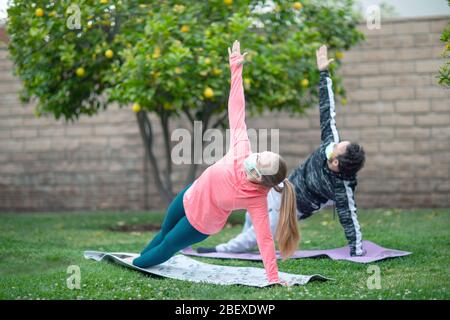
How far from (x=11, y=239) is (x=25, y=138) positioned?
3.92 metres

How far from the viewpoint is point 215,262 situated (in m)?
5.30

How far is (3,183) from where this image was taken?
33.0 ft

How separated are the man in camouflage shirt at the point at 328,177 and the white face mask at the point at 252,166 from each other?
1139 mm

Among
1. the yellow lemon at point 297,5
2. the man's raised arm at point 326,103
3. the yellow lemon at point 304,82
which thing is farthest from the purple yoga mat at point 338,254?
the yellow lemon at point 297,5

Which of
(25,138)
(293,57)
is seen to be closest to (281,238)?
(293,57)

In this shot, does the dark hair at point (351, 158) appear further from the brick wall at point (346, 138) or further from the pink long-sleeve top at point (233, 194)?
the brick wall at point (346, 138)

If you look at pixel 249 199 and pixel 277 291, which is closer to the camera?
pixel 277 291

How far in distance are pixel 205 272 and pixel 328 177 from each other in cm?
133

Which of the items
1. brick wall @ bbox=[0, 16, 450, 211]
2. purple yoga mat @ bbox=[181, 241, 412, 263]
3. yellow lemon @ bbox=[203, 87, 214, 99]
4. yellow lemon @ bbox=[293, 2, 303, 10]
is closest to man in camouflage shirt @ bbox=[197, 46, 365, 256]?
purple yoga mat @ bbox=[181, 241, 412, 263]

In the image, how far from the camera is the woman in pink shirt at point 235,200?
A: 4.01 m

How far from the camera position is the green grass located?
3871 mm

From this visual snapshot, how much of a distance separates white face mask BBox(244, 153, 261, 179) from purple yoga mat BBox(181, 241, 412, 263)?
57.7 inches

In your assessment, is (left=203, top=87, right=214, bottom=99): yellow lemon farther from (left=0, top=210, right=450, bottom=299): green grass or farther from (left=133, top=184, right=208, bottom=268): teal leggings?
(left=133, top=184, right=208, bottom=268): teal leggings
